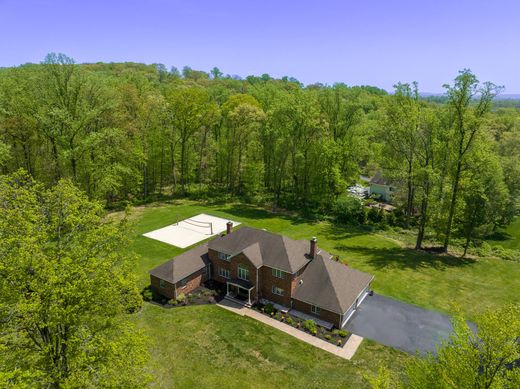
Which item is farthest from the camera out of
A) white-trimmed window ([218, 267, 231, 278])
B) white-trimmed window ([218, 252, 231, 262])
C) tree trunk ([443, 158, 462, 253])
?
tree trunk ([443, 158, 462, 253])

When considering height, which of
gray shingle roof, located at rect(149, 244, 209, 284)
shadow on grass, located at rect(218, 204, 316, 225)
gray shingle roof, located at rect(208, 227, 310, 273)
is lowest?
shadow on grass, located at rect(218, 204, 316, 225)

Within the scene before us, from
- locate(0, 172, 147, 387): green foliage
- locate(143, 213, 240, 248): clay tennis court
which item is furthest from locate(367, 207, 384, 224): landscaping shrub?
locate(0, 172, 147, 387): green foliage

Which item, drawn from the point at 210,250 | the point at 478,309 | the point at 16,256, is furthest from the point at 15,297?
the point at 478,309

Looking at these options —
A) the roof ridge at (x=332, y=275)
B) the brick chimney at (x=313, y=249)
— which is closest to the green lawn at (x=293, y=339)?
the roof ridge at (x=332, y=275)

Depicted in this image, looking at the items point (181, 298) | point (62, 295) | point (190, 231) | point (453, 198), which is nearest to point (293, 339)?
point (181, 298)

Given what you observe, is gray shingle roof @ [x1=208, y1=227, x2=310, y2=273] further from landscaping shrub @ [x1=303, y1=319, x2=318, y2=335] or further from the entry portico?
landscaping shrub @ [x1=303, y1=319, x2=318, y2=335]

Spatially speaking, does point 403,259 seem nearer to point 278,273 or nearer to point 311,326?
point 278,273
